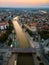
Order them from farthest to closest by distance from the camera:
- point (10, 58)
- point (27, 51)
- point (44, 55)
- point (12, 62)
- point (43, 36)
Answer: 1. point (43, 36)
2. point (27, 51)
3. point (44, 55)
4. point (10, 58)
5. point (12, 62)

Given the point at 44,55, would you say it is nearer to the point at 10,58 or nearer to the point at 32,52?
the point at 32,52

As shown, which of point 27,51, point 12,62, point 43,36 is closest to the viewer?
point 12,62

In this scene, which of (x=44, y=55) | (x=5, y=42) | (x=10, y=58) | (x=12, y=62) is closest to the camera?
(x=12, y=62)

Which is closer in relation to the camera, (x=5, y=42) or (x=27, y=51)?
(x=27, y=51)

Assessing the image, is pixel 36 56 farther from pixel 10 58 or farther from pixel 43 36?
pixel 43 36

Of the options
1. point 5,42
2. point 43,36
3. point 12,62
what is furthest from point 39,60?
point 43,36

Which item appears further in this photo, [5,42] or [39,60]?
[5,42]

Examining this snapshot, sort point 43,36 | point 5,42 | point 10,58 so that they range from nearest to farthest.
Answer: point 10,58 → point 5,42 → point 43,36

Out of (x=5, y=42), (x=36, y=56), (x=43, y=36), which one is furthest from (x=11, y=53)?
(x=43, y=36)
